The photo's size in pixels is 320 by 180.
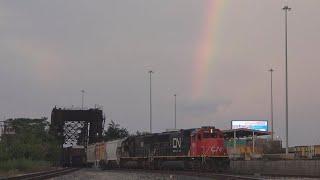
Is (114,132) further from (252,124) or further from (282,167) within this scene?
(282,167)

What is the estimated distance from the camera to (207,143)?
1804 inches

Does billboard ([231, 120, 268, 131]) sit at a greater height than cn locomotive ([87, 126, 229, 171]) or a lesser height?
greater

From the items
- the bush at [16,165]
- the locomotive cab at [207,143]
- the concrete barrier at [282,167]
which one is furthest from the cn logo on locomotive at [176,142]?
the bush at [16,165]

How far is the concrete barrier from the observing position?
3788 cm

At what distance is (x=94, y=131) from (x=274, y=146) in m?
41.2

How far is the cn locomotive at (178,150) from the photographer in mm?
45469

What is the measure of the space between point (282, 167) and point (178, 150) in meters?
10.2

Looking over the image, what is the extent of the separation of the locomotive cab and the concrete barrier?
3008 mm

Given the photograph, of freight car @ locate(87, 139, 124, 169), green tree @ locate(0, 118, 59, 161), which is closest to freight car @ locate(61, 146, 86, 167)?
green tree @ locate(0, 118, 59, 161)

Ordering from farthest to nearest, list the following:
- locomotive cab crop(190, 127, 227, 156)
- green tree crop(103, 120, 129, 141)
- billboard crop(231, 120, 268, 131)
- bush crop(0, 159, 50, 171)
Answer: green tree crop(103, 120, 129, 141), billboard crop(231, 120, 268, 131), bush crop(0, 159, 50, 171), locomotive cab crop(190, 127, 227, 156)

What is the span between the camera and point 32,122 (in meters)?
A: 120

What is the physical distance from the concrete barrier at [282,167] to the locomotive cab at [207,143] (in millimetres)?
3008

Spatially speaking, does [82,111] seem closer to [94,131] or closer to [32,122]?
[94,131]

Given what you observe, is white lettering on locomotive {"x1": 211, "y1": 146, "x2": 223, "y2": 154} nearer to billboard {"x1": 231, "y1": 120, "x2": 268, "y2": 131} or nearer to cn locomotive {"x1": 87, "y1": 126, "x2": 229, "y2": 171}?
cn locomotive {"x1": 87, "y1": 126, "x2": 229, "y2": 171}
